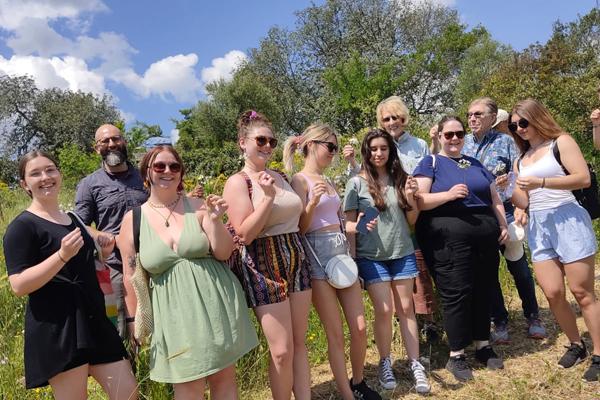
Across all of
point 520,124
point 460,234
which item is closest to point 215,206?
point 460,234

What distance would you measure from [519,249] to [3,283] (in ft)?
15.6

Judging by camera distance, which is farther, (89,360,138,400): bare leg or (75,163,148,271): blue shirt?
(75,163,148,271): blue shirt

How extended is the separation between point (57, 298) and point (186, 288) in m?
0.64

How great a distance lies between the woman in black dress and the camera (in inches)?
90.7

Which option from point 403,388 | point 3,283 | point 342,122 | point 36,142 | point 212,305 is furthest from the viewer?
point 36,142

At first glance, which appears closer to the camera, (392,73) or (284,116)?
(392,73)

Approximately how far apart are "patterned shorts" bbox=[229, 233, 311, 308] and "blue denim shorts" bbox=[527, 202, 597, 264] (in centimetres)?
192

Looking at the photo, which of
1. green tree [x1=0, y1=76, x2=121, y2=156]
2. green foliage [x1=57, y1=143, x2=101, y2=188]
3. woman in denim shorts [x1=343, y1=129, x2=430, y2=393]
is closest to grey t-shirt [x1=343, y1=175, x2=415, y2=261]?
woman in denim shorts [x1=343, y1=129, x2=430, y2=393]

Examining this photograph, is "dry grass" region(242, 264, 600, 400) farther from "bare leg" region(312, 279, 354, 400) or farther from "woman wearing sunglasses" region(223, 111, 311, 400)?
"woman wearing sunglasses" region(223, 111, 311, 400)

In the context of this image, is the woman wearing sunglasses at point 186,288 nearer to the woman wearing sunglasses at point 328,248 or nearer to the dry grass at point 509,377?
the woman wearing sunglasses at point 328,248

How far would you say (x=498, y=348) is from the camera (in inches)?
164

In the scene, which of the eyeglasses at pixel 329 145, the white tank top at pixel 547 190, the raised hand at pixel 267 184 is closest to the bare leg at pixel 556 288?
the white tank top at pixel 547 190

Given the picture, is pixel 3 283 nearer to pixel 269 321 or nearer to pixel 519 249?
pixel 269 321

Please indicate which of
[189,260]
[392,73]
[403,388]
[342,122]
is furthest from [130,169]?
[392,73]
